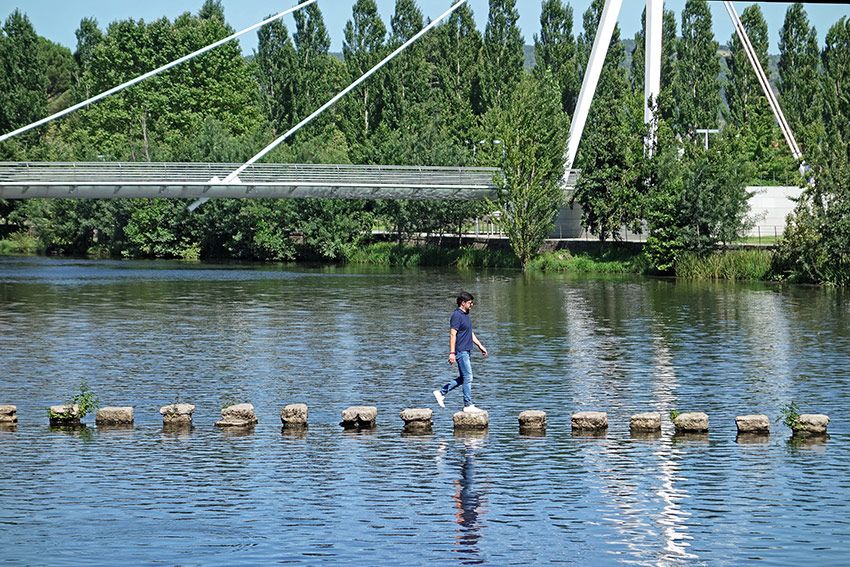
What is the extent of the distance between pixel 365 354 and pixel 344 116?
73.0m

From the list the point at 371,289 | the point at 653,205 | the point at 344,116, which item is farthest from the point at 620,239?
the point at 344,116

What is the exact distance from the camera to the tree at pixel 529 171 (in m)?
77.4

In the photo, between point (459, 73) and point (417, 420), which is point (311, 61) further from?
point (417, 420)

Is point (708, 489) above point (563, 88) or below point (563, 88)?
below

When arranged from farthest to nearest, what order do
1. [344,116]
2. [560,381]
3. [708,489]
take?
[344,116] < [560,381] < [708,489]

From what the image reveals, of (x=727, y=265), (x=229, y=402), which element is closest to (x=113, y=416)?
(x=229, y=402)

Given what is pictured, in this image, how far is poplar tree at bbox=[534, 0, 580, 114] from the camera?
378 ft

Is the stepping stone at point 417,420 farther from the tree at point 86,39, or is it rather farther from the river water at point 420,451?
the tree at point 86,39

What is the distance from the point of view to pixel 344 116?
351 feet

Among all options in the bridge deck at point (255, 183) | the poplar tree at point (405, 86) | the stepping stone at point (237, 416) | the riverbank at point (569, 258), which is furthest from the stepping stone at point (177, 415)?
the poplar tree at point (405, 86)

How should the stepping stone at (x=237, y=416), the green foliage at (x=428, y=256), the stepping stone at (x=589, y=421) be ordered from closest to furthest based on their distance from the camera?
the stepping stone at (x=589, y=421), the stepping stone at (x=237, y=416), the green foliage at (x=428, y=256)

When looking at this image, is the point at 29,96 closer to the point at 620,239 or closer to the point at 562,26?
the point at 562,26

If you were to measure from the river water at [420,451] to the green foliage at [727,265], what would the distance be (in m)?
18.9

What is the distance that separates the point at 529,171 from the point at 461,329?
182ft
